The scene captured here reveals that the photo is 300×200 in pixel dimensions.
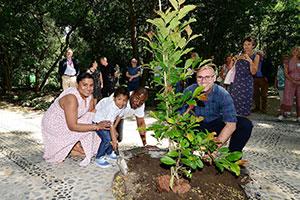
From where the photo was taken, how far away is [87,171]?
391 cm

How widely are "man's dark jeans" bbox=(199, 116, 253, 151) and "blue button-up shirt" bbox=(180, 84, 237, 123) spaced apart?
0.06m

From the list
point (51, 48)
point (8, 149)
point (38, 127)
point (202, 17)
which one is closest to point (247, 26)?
point (202, 17)

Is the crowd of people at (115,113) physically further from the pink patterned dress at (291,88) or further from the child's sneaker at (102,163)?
the pink patterned dress at (291,88)

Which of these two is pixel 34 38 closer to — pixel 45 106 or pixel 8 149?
pixel 45 106

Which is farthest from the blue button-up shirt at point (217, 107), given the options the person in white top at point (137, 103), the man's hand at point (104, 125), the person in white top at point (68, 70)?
the person in white top at point (68, 70)

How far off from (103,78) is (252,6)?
871 cm

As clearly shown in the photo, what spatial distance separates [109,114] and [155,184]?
4.04ft

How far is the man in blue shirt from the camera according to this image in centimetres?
338

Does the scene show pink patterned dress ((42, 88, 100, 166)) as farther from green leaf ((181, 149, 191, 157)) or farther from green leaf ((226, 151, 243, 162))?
green leaf ((226, 151, 243, 162))

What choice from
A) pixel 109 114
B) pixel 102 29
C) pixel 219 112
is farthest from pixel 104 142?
pixel 102 29

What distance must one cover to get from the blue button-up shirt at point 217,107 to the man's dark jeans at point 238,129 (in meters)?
0.06

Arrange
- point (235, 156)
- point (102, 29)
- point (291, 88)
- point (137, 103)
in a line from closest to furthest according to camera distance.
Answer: point (235, 156) < point (137, 103) < point (291, 88) < point (102, 29)

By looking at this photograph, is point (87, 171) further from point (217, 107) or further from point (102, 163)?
point (217, 107)

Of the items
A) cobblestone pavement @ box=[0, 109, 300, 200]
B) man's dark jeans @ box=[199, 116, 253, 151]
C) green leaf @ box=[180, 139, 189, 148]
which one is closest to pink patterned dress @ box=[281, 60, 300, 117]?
cobblestone pavement @ box=[0, 109, 300, 200]
